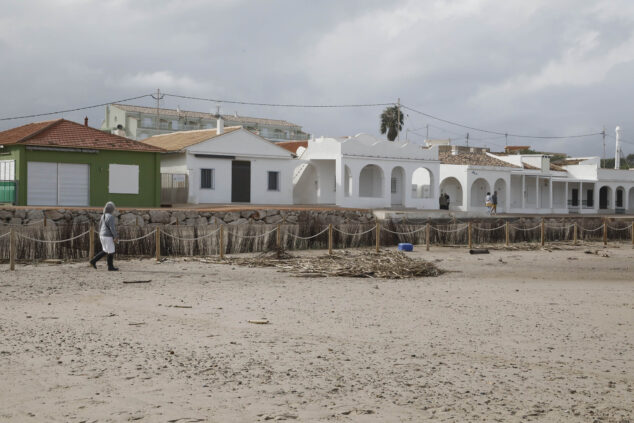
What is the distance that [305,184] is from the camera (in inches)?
1567

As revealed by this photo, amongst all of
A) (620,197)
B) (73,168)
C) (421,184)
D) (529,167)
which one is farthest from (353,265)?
(620,197)

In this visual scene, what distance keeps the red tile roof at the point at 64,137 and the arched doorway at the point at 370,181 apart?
1268 centimetres

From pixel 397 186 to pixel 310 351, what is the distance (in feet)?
108

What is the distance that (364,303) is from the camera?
12.4 metres

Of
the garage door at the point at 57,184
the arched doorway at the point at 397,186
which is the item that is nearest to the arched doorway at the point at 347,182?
the arched doorway at the point at 397,186

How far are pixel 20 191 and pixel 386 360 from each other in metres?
23.0

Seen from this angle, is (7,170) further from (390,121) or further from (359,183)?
(390,121)

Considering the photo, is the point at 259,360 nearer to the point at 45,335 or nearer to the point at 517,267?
the point at 45,335

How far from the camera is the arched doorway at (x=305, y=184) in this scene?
39219 mm

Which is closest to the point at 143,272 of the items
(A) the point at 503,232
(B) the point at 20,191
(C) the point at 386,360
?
(C) the point at 386,360

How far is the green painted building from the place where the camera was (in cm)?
2770

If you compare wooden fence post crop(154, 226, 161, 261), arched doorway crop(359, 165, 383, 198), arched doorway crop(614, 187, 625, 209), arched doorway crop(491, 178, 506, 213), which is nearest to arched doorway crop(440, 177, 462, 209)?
arched doorway crop(491, 178, 506, 213)

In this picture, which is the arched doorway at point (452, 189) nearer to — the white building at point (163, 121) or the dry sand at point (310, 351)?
the white building at point (163, 121)

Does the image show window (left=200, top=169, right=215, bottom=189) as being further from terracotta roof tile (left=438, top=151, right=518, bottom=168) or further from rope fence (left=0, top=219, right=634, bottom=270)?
terracotta roof tile (left=438, top=151, right=518, bottom=168)
